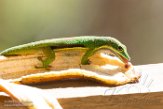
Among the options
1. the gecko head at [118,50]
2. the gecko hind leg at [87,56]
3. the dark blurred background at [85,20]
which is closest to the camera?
the gecko hind leg at [87,56]

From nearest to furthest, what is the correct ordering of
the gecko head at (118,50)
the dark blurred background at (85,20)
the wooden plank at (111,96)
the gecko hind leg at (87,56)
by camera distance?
the wooden plank at (111,96) < the gecko hind leg at (87,56) < the gecko head at (118,50) < the dark blurred background at (85,20)

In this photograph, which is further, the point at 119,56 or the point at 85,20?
the point at 85,20

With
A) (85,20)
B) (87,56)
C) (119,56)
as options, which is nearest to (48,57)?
(87,56)

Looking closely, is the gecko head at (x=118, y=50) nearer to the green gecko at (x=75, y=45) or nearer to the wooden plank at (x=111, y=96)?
the green gecko at (x=75, y=45)

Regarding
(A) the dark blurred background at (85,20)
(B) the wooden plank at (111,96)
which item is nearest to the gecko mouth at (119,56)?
(B) the wooden plank at (111,96)

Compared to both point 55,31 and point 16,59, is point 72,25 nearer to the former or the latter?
point 55,31

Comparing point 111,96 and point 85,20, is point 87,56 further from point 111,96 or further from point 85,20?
point 85,20

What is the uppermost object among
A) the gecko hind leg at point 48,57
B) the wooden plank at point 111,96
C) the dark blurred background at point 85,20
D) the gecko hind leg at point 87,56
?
the dark blurred background at point 85,20

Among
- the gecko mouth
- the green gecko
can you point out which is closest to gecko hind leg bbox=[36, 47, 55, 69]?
the green gecko
